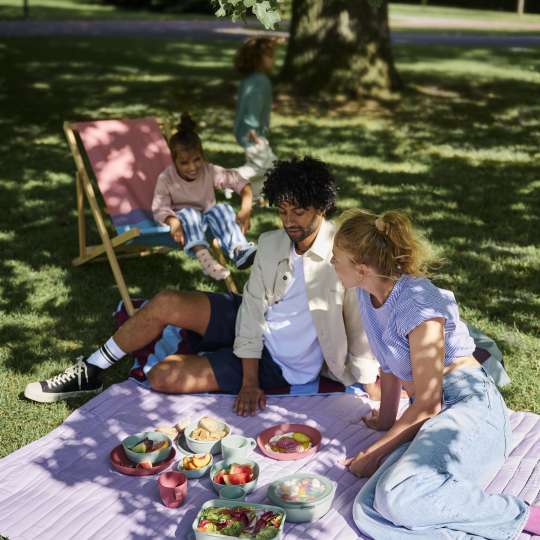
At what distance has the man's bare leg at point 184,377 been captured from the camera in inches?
192

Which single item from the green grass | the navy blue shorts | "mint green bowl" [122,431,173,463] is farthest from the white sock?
the green grass

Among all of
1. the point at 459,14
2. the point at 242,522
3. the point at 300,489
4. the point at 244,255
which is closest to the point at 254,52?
the point at 244,255

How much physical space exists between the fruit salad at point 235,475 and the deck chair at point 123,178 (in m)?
2.24

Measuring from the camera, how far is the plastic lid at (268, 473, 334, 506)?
3.79 metres

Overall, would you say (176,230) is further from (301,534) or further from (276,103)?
(276,103)

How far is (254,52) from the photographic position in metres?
8.36

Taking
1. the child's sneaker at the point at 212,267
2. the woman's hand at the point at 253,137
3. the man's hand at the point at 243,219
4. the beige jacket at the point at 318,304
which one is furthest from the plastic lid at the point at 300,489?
the woman's hand at the point at 253,137

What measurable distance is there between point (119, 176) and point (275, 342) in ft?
8.52

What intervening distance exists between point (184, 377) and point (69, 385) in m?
0.67

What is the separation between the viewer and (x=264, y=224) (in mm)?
7984

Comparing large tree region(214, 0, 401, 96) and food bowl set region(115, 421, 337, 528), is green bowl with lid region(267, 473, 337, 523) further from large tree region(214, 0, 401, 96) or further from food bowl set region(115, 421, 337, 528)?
large tree region(214, 0, 401, 96)

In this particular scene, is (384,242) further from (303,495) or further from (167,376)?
(167,376)

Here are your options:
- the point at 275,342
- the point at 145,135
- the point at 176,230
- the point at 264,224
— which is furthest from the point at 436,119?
the point at 275,342

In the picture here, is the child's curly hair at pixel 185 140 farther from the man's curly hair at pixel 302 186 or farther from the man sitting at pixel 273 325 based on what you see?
the man's curly hair at pixel 302 186
